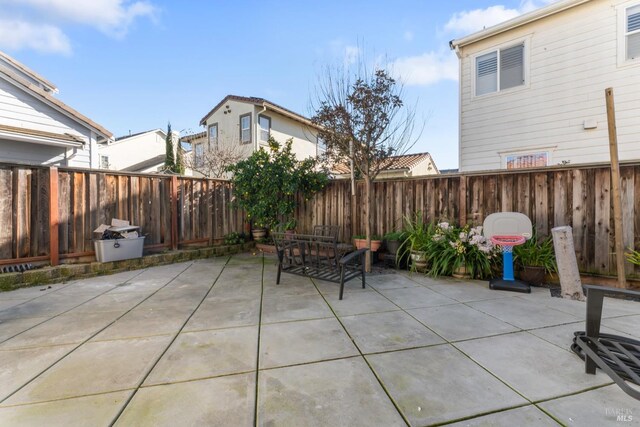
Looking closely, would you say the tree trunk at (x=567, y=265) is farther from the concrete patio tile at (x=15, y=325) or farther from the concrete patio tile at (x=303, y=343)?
the concrete patio tile at (x=15, y=325)

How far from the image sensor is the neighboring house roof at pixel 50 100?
6.44 metres

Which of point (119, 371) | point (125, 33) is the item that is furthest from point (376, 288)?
point (125, 33)

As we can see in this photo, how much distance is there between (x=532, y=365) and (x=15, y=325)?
4682 mm

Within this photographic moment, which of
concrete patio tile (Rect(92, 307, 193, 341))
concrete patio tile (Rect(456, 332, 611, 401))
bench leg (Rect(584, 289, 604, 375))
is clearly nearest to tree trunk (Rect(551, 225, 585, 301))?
concrete patio tile (Rect(456, 332, 611, 401))

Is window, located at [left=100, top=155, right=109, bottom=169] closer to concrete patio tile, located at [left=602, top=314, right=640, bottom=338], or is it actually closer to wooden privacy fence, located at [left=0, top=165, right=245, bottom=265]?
wooden privacy fence, located at [left=0, top=165, right=245, bottom=265]

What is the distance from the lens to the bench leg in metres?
1.92

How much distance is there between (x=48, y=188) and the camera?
174 inches

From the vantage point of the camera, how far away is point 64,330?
8.73ft

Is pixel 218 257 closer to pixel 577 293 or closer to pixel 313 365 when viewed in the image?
pixel 313 365

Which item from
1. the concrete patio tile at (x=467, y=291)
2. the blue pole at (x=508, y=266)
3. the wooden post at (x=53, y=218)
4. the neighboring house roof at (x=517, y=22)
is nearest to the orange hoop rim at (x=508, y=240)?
the blue pole at (x=508, y=266)

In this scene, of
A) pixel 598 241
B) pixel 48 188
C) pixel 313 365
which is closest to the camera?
pixel 313 365

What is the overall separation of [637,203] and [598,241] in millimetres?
642

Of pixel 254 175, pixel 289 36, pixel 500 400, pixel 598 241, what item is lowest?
pixel 500 400

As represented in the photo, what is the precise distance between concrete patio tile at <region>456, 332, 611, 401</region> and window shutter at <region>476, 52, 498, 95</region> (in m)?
7.24
